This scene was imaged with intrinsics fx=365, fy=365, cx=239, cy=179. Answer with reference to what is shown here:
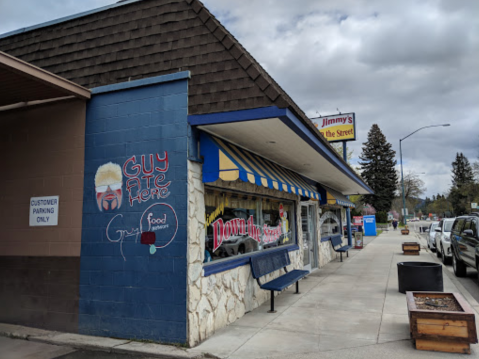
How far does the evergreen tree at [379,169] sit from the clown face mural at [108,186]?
59.3 m

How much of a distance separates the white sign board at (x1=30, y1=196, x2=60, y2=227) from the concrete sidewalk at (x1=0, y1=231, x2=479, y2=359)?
5.60ft

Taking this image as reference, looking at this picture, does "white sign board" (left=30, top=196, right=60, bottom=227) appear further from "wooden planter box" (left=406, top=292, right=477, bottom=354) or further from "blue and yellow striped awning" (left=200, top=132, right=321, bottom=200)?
"wooden planter box" (left=406, top=292, right=477, bottom=354)

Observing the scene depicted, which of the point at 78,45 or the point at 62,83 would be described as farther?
the point at 78,45

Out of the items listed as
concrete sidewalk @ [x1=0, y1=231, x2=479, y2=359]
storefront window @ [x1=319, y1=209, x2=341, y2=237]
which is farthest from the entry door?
concrete sidewalk @ [x1=0, y1=231, x2=479, y2=359]

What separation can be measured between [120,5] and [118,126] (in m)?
2.18

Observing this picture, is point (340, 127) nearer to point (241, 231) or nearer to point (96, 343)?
point (241, 231)

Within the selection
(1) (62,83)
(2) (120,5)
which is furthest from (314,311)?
(2) (120,5)

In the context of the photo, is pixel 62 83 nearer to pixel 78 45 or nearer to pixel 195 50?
pixel 78 45

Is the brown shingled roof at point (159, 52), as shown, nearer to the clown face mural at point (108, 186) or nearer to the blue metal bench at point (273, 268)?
the clown face mural at point (108, 186)

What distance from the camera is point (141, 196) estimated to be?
18.0 ft

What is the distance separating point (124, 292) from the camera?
539cm

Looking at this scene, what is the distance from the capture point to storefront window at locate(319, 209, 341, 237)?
1456cm

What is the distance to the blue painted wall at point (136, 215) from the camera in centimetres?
516

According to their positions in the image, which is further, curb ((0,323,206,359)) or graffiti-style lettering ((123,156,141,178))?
graffiti-style lettering ((123,156,141,178))
